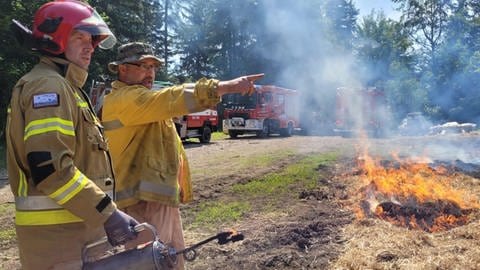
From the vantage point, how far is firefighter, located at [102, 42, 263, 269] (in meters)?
2.86

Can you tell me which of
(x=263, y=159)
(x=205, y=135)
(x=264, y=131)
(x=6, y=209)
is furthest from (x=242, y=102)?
A: (x=6, y=209)

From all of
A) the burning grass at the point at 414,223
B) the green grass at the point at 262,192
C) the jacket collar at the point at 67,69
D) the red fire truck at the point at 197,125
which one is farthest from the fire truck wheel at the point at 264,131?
the jacket collar at the point at 67,69

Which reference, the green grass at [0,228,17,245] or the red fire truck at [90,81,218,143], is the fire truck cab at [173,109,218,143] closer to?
the red fire truck at [90,81,218,143]

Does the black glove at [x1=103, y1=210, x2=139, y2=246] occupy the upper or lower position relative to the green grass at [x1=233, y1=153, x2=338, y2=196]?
upper

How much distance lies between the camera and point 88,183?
6.56ft

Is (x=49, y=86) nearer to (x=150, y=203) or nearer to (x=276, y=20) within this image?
(x=150, y=203)

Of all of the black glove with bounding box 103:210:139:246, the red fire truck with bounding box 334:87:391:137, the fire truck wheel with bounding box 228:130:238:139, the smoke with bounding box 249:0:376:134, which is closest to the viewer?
the black glove with bounding box 103:210:139:246

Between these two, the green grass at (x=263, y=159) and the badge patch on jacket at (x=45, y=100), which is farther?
the green grass at (x=263, y=159)

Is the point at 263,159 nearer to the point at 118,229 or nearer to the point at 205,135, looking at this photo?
the point at 205,135

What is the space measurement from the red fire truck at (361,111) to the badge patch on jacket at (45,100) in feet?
78.5

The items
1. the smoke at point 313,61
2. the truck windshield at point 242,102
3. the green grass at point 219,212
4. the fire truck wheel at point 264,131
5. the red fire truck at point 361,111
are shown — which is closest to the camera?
the green grass at point 219,212

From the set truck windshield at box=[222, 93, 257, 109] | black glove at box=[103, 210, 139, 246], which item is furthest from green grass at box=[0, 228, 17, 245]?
truck windshield at box=[222, 93, 257, 109]

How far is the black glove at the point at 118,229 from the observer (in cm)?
206

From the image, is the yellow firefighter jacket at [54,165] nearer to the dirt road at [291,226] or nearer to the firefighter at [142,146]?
the firefighter at [142,146]
